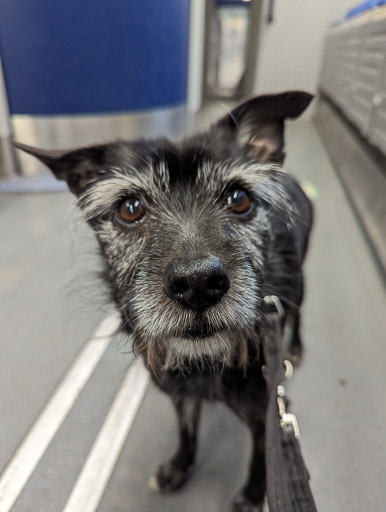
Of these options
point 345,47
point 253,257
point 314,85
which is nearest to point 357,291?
point 253,257

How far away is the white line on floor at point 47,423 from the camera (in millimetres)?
1245

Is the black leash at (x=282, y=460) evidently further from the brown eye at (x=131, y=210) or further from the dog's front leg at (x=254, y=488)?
the brown eye at (x=131, y=210)

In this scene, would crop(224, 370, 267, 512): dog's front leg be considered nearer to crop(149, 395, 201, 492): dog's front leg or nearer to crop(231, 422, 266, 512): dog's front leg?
crop(231, 422, 266, 512): dog's front leg

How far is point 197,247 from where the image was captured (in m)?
0.90

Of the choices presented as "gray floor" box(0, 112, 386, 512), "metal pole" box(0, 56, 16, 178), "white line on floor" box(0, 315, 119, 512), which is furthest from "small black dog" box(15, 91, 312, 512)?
"metal pole" box(0, 56, 16, 178)

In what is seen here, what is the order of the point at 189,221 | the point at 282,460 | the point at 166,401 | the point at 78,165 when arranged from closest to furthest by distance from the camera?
the point at 282,460 → the point at 189,221 → the point at 78,165 → the point at 166,401

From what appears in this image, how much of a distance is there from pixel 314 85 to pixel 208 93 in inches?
95.3

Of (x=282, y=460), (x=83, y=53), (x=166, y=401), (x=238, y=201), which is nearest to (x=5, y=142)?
(x=83, y=53)

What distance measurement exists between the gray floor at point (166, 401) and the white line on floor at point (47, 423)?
0.09 ft

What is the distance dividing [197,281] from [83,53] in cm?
357

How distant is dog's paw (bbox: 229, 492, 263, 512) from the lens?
1.16 m

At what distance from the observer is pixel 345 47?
4469mm

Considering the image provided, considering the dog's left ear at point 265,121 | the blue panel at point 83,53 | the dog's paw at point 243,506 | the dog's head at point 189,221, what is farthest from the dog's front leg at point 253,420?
the blue panel at point 83,53

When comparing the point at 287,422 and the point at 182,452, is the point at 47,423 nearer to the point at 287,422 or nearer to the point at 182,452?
the point at 182,452
